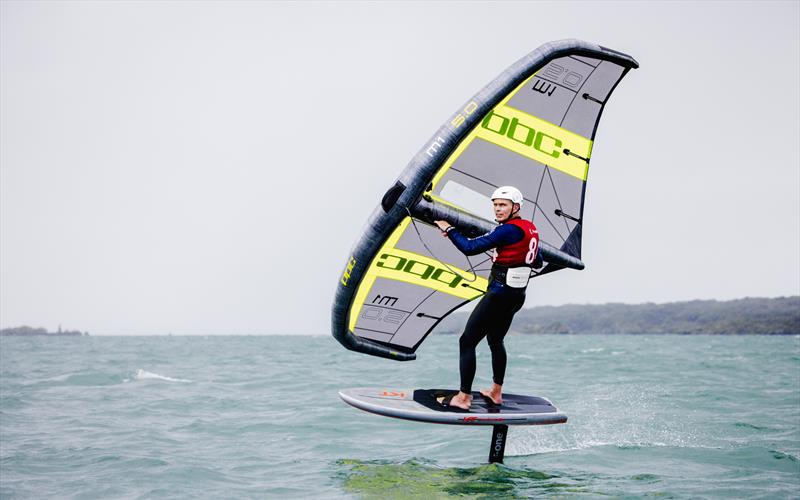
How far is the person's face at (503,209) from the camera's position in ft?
22.9

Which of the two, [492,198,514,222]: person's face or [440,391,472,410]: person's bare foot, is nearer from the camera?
[492,198,514,222]: person's face

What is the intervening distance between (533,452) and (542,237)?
4.05 m

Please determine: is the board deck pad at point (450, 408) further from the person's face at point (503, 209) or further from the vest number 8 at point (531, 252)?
the person's face at point (503, 209)

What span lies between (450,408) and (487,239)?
2014 mm

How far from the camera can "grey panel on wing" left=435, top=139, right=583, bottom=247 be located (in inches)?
301

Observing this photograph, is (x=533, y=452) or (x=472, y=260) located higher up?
(x=472, y=260)

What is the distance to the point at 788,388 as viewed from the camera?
20.3m

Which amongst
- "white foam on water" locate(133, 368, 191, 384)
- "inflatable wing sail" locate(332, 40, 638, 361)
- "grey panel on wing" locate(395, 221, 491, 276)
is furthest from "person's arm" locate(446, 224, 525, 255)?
"white foam on water" locate(133, 368, 191, 384)

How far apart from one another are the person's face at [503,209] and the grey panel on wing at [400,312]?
6.64 feet

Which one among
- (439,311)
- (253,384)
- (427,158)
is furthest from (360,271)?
(253,384)

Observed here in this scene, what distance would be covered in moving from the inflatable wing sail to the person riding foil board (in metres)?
0.51

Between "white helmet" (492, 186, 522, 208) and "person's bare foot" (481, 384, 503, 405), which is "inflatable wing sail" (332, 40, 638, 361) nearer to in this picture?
"white helmet" (492, 186, 522, 208)

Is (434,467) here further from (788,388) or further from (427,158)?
(788,388)

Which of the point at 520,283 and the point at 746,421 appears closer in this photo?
the point at 520,283
